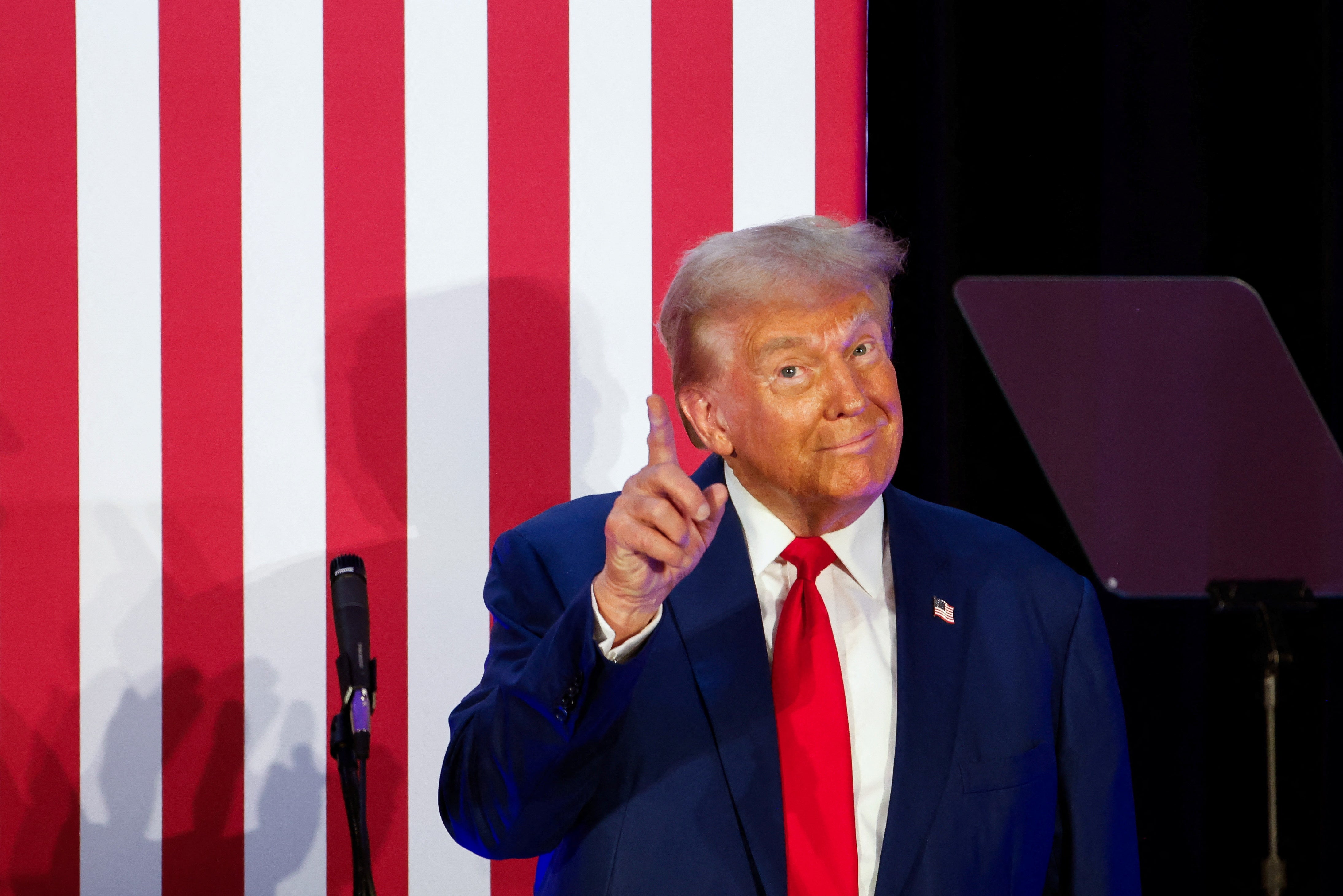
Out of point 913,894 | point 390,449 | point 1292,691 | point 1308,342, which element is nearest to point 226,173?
point 390,449

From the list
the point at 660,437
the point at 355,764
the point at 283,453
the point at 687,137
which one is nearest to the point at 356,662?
the point at 355,764

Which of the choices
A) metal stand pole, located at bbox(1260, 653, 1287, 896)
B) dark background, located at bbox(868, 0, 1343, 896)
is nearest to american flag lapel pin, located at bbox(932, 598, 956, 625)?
metal stand pole, located at bbox(1260, 653, 1287, 896)

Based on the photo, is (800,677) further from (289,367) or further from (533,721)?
(289,367)

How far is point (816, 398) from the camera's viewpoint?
1280 mm

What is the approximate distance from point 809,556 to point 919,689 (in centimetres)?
18

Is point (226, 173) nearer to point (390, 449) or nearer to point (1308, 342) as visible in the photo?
point (390, 449)

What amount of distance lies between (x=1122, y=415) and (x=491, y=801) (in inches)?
54.0

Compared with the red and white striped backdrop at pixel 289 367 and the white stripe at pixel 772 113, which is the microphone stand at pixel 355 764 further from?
the white stripe at pixel 772 113

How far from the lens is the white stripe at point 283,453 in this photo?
1.95 metres

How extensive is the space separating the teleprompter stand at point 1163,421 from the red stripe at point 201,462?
1.23 metres

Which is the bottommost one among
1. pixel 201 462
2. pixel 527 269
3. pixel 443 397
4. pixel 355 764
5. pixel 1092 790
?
pixel 1092 790

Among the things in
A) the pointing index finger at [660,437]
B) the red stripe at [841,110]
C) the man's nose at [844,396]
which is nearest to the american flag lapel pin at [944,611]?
the man's nose at [844,396]

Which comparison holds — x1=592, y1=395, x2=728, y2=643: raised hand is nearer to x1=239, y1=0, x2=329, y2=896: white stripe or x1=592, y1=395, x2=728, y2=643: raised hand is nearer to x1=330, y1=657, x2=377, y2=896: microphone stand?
x1=330, y1=657, x2=377, y2=896: microphone stand

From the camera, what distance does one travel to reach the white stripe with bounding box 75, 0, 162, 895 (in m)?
1.92
